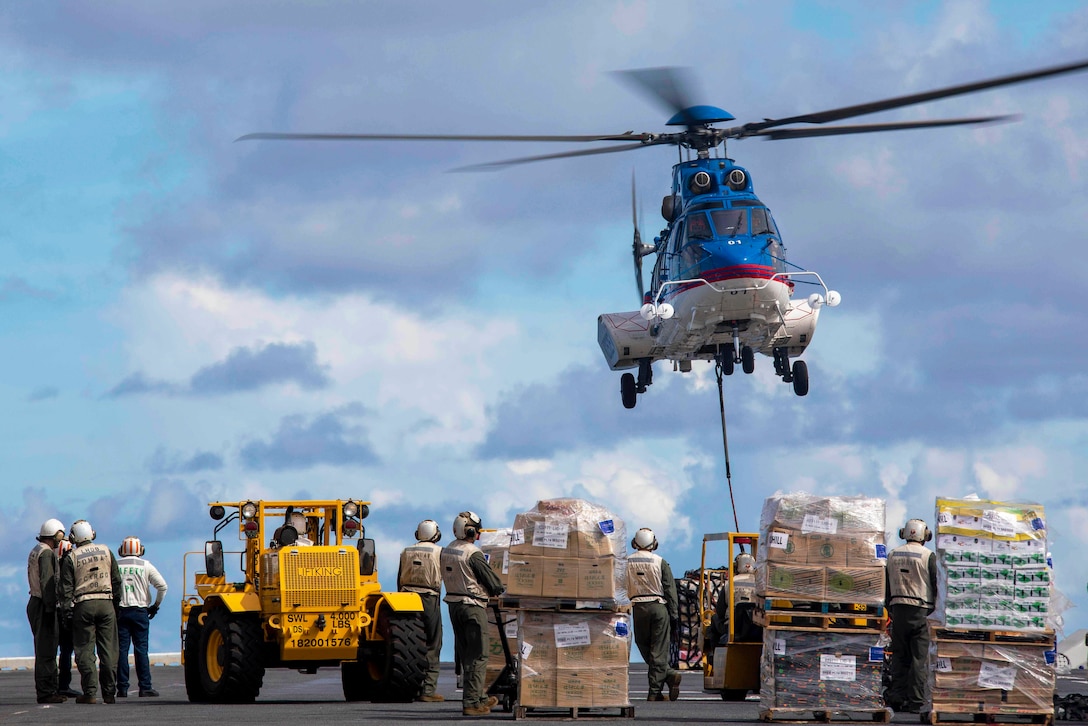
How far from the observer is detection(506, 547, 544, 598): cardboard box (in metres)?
15.1

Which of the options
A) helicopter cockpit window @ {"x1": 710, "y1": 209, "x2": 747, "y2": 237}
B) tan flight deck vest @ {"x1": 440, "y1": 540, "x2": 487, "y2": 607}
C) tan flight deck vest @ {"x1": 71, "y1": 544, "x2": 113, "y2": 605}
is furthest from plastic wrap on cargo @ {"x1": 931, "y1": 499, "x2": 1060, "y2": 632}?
helicopter cockpit window @ {"x1": 710, "y1": 209, "x2": 747, "y2": 237}

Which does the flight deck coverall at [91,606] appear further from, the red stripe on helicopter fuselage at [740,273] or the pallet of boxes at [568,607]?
the red stripe on helicopter fuselage at [740,273]

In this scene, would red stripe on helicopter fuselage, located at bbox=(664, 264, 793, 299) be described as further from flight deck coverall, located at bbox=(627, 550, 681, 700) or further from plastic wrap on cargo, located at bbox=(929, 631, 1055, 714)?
plastic wrap on cargo, located at bbox=(929, 631, 1055, 714)

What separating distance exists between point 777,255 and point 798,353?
3265 mm

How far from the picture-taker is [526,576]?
1512 cm

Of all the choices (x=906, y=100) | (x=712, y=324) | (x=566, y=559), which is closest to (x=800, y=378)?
(x=712, y=324)

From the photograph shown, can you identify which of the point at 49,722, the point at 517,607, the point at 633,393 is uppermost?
the point at 633,393

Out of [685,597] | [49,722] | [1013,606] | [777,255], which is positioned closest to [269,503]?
[49,722]

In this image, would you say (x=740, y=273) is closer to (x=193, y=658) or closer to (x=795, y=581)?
(x=193, y=658)

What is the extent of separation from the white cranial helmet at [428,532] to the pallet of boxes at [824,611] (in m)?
5.18

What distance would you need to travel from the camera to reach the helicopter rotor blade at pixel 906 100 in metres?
14.5

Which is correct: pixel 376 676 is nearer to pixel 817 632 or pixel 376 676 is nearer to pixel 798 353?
pixel 817 632

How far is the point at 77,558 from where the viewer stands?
18859mm

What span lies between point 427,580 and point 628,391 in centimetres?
1522
